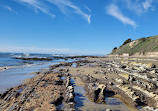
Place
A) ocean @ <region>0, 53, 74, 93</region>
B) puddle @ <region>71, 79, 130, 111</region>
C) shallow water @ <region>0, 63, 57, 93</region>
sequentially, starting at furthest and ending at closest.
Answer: ocean @ <region>0, 53, 74, 93</region> → shallow water @ <region>0, 63, 57, 93</region> → puddle @ <region>71, 79, 130, 111</region>

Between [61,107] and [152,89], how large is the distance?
7.34 meters

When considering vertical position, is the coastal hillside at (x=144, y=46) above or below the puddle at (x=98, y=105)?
above

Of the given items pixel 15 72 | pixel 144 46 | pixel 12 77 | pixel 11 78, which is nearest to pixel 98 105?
pixel 11 78

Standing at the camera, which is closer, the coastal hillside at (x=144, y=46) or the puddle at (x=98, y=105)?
the puddle at (x=98, y=105)

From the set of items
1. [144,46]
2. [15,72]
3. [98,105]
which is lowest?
[15,72]

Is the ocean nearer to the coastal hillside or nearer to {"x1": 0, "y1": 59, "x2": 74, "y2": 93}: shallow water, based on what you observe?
{"x1": 0, "y1": 59, "x2": 74, "y2": 93}: shallow water

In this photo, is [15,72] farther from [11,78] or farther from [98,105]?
[98,105]

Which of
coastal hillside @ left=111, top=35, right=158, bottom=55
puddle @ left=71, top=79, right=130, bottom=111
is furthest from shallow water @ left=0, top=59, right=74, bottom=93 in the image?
coastal hillside @ left=111, top=35, right=158, bottom=55

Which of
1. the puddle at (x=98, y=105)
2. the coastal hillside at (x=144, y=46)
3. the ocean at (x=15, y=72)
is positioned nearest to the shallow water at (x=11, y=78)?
the ocean at (x=15, y=72)

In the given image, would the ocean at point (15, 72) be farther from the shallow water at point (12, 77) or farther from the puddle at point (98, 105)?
the puddle at point (98, 105)

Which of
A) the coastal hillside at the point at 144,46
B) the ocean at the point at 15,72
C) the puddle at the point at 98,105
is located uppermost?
the coastal hillside at the point at 144,46

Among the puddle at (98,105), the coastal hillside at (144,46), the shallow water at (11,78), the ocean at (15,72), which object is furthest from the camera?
the coastal hillside at (144,46)

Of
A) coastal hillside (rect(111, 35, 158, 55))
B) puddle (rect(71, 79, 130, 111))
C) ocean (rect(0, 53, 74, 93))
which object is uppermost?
coastal hillside (rect(111, 35, 158, 55))

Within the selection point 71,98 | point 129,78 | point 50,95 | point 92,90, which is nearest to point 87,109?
point 71,98
